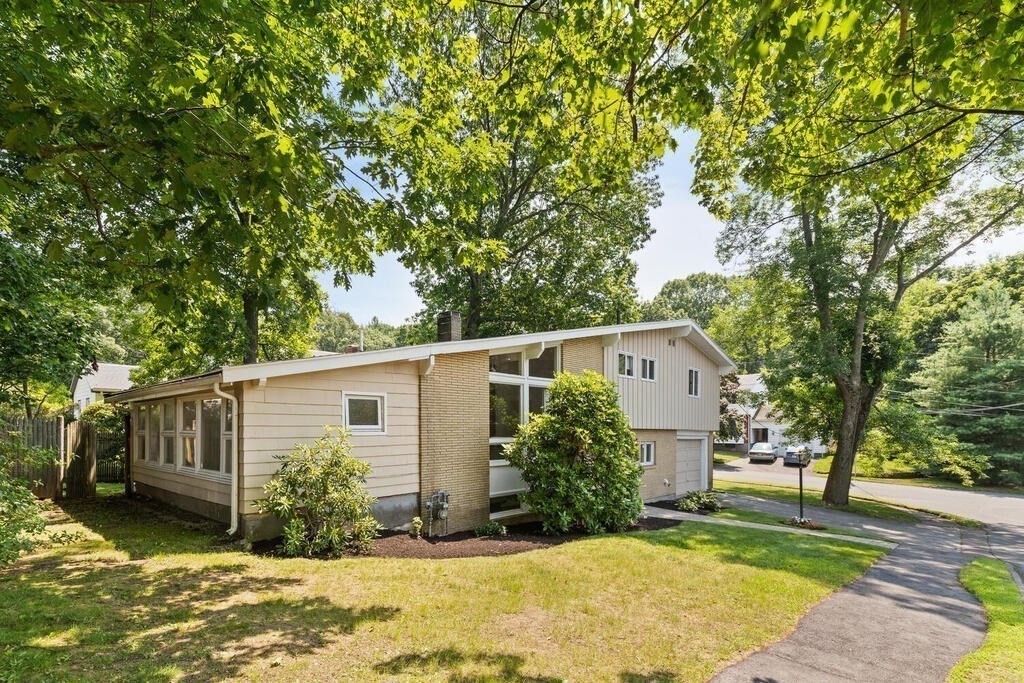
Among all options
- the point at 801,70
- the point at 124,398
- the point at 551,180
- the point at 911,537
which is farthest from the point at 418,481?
the point at 551,180

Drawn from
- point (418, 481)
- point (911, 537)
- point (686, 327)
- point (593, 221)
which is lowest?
point (911, 537)

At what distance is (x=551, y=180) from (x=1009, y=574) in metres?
18.4

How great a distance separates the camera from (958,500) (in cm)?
2158

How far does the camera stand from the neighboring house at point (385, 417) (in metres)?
8.63

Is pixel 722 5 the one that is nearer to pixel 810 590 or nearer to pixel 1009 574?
pixel 810 590

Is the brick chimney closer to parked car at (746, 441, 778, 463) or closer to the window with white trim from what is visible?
the window with white trim

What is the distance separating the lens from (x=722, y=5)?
4.48 meters

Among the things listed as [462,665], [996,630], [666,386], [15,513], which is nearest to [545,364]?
[666,386]

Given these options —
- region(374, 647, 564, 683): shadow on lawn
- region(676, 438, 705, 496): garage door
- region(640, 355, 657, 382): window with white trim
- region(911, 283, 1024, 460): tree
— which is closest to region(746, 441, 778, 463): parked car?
region(911, 283, 1024, 460): tree

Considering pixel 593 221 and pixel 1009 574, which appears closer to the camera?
pixel 1009 574

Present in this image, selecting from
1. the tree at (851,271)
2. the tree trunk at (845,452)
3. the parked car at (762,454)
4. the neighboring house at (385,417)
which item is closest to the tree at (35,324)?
the neighboring house at (385,417)

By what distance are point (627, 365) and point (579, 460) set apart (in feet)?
17.2

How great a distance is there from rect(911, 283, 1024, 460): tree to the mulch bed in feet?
94.9

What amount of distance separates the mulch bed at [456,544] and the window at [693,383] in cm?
940
